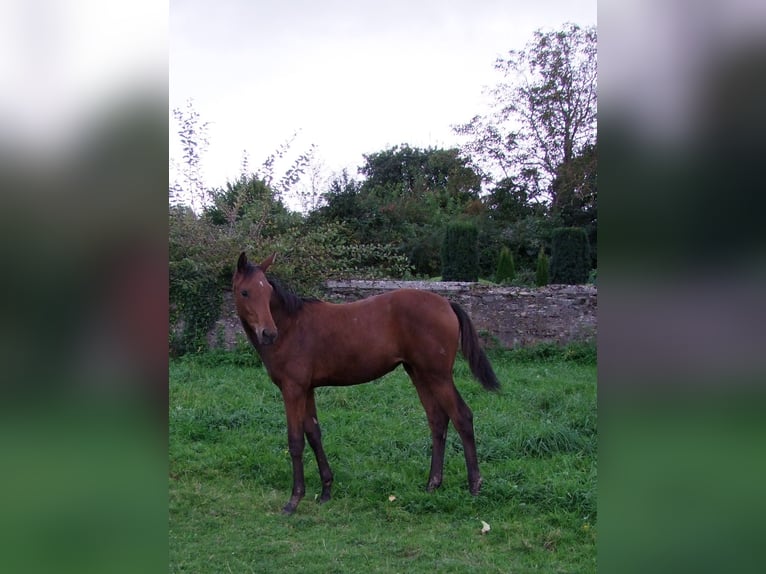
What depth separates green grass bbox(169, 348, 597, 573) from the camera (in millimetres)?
3268

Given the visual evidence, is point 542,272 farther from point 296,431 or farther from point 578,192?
point 296,431

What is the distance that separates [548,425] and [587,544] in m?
1.89

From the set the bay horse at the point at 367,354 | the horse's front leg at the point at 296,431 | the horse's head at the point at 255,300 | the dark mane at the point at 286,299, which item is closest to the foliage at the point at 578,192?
the bay horse at the point at 367,354

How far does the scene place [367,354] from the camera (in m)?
4.18

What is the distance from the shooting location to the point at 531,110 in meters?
13.5

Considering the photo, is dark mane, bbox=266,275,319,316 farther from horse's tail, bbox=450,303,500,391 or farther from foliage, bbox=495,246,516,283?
foliage, bbox=495,246,516,283

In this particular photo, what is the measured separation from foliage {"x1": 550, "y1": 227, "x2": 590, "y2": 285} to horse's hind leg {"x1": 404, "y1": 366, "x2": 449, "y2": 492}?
7069mm

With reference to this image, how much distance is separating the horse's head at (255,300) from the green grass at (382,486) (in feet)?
4.03

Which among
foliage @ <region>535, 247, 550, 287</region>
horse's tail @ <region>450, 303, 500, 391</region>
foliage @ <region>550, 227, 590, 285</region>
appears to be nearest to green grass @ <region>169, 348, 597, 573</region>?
horse's tail @ <region>450, 303, 500, 391</region>

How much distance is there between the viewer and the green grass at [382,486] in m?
3.27
